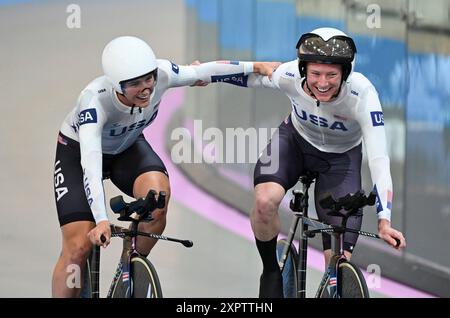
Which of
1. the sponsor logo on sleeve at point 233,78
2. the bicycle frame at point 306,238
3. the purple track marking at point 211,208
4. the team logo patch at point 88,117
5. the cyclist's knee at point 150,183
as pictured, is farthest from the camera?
the purple track marking at point 211,208

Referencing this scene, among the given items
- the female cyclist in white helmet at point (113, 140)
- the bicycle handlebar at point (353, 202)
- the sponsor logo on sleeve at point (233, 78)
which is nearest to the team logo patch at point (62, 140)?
the female cyclist in white helmet at point (113, 140)

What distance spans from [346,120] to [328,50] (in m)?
0.41

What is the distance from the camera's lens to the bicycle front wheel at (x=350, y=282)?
180 inches

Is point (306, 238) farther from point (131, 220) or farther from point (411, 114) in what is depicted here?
point (411, 114)

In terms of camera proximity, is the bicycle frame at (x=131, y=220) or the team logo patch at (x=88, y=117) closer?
the bicycle frame at (x=131, y=220)

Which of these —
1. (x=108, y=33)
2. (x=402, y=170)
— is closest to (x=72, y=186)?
(x=402, y=170)

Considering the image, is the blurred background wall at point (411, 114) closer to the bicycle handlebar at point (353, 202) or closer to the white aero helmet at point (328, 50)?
the white aero helmet at point (328, 50)

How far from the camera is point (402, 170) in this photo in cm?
729

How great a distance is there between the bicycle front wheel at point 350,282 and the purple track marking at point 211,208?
7.23ft

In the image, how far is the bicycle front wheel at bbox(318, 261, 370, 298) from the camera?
458 cm

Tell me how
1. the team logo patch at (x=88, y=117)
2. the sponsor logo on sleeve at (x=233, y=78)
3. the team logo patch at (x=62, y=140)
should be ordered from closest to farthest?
the team logo patch at (x=88, y=117) → the team logo patch at (x=62, y=140) → the sponsor logo on sleeve at (x=233, y=78)

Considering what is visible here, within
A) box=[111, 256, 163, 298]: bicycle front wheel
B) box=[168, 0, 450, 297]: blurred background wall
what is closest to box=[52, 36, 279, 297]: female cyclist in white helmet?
box=[111, 256, 163, 298]: bicycle front wheel

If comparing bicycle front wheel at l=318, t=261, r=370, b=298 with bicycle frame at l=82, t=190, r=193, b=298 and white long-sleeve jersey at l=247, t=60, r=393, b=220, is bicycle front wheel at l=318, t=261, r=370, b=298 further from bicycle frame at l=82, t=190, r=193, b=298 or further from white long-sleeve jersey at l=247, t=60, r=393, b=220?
bicycle frame at l=82, t=190, r=193, b=298
